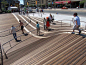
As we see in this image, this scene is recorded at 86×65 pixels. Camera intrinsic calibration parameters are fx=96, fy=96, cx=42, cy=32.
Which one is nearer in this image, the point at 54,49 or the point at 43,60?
the point at 43,60

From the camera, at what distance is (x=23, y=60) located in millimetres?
6355

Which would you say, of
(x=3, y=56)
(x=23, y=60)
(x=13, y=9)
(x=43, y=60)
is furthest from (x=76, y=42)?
(x=13, y=9)

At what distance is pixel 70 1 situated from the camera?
7038 cm

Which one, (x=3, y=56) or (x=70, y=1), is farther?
(x=70, y=1)

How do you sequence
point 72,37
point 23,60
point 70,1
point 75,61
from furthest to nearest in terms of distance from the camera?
point 70,1 → point 72,37 → point 23,60 → point 75,61

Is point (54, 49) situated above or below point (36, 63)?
above

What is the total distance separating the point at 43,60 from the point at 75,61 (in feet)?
6.19

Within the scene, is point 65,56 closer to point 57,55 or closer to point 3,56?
point 57,55

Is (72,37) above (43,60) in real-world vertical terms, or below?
above

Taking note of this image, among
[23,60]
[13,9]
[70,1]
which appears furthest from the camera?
[70,1]

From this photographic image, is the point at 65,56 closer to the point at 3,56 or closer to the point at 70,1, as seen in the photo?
the point at 3,56

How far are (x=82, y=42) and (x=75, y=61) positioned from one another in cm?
213

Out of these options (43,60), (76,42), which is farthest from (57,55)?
(76,42)

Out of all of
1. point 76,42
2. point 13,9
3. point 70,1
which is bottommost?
point 76,42
